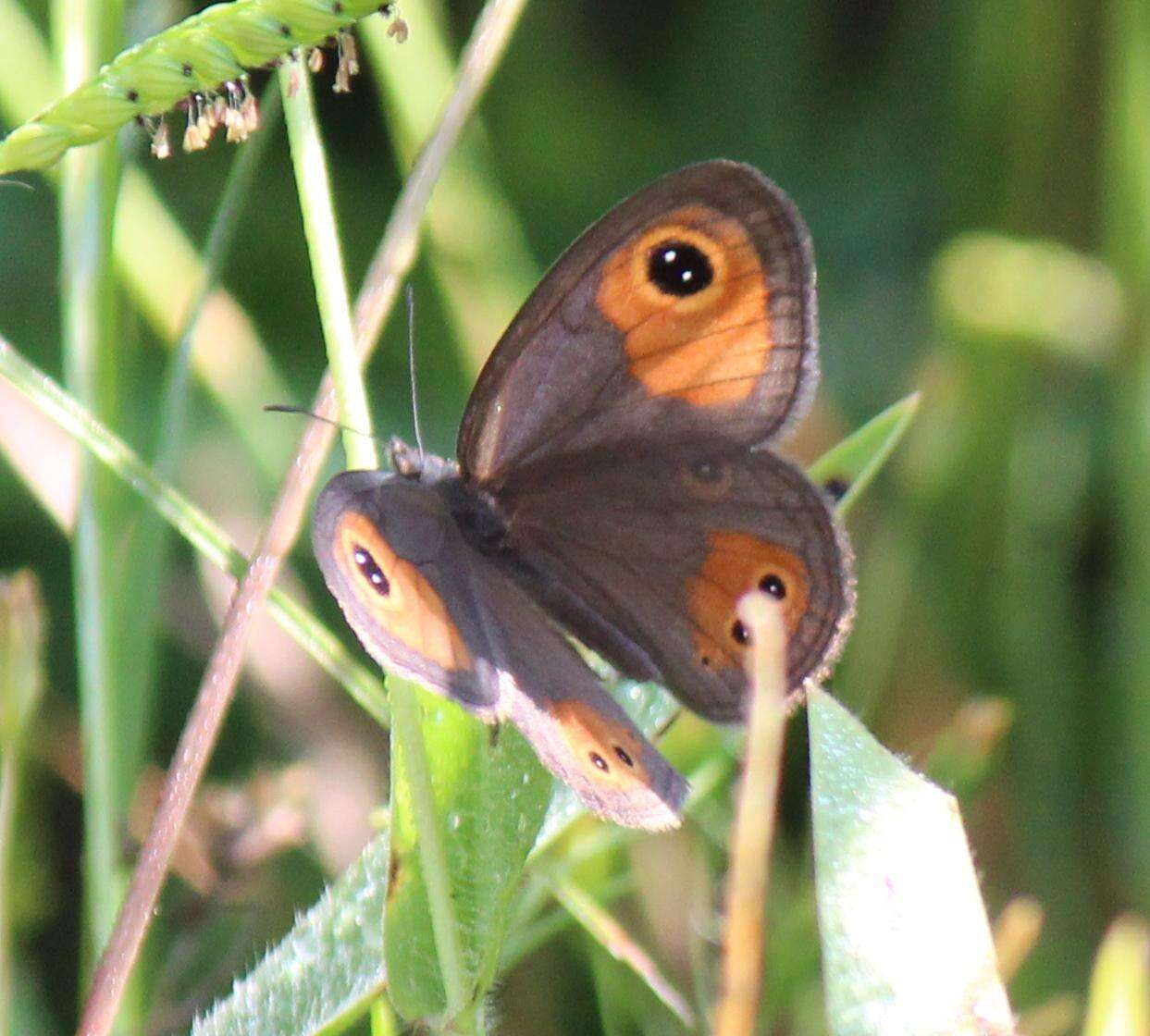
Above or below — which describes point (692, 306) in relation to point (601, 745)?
above

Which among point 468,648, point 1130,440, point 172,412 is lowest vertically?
point 1130,440

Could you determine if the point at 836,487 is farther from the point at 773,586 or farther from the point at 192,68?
the point at 192,68

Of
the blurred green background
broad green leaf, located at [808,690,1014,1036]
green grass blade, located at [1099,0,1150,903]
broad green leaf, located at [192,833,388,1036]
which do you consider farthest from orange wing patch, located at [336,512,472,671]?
green grass blade, located at [1099,0,1150,903]

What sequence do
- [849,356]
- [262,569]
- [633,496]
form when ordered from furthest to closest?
[849,356] → [633,496] → [262,569]

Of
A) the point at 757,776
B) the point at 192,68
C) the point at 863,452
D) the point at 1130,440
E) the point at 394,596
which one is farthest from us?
the point at 1130,440

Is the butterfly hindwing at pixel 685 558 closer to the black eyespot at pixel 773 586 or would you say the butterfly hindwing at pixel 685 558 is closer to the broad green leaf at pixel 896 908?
the black eyespot at pixel 773 586

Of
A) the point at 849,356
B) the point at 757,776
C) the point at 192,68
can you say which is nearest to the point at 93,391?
the point at 192,68
